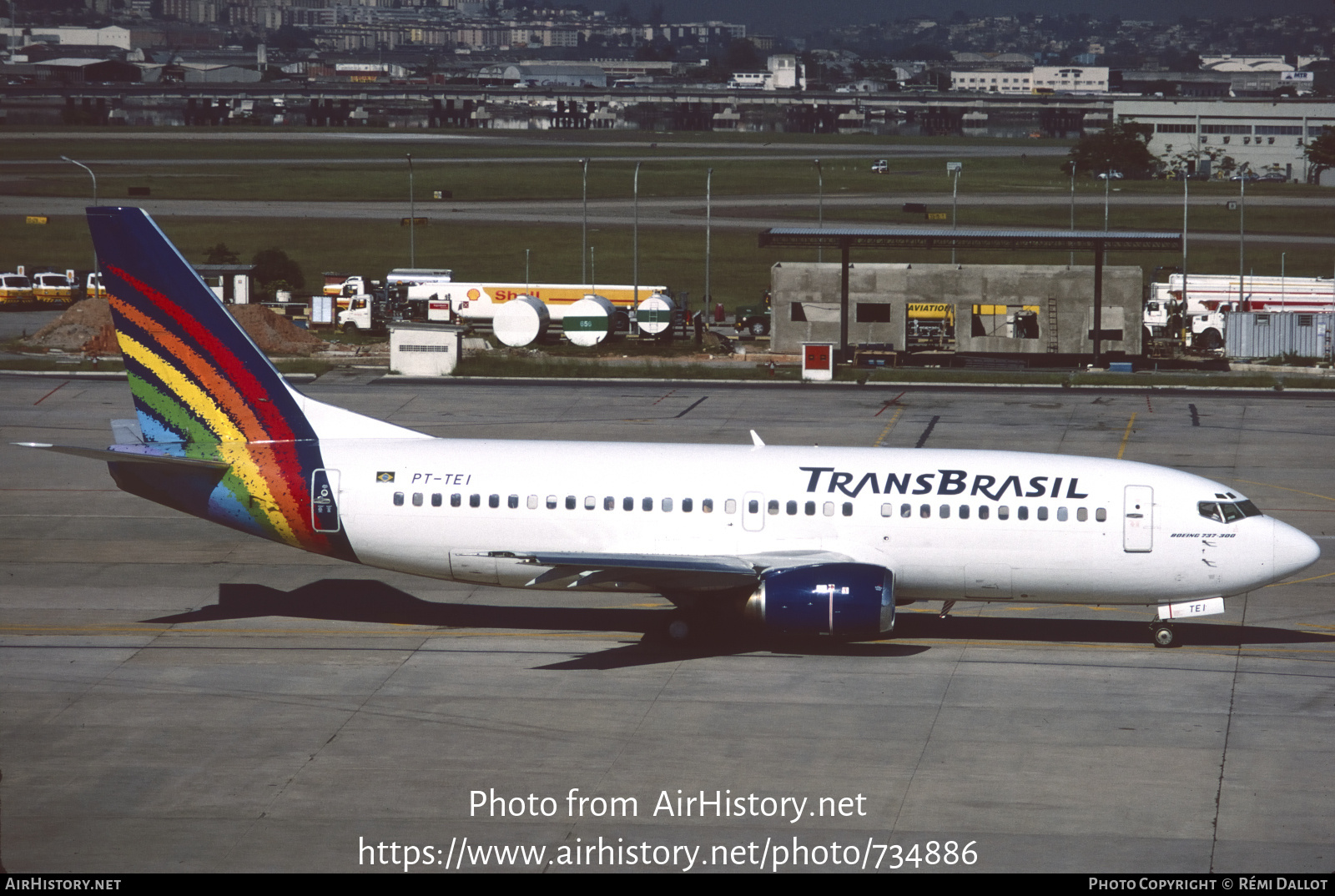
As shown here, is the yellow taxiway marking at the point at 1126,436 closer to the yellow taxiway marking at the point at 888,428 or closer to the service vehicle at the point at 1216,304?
the yellow taxiway marking at the point at 888,428

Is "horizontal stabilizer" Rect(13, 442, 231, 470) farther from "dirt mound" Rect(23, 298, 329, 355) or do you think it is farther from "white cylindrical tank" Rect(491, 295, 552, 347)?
"white cylindrical tank" Rect(491, 295, 552, 347)

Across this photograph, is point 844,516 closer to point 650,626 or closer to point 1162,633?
point 650,626

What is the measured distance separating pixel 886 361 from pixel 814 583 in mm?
52518

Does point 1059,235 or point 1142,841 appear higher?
point 1059,235

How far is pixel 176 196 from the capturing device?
6668 inches

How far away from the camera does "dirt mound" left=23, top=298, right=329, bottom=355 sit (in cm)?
8269

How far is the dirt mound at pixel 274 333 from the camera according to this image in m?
84.9

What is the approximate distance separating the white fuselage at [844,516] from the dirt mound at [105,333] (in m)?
51.6

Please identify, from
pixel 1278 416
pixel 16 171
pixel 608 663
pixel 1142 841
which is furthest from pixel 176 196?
pixel 1142 841

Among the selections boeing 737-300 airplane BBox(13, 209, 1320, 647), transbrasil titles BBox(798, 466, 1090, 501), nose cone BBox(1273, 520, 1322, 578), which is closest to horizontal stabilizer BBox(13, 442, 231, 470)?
boeing 737-300 airplane BBox(13, 209, 1320, 647)

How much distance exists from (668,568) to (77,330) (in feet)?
204

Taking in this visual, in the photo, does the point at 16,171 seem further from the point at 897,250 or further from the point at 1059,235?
the point at 1059,235

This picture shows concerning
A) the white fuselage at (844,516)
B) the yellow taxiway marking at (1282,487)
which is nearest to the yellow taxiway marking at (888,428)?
the yellow taxiway marking at (1282,487)

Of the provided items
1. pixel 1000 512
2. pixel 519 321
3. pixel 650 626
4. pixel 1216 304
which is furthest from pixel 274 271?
pixel 1000 512
